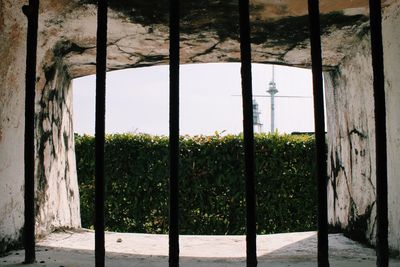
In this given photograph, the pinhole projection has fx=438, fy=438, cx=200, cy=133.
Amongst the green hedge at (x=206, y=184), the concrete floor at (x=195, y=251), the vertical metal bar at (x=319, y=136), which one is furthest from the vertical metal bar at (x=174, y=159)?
the green hedge at (x=206, y=184)

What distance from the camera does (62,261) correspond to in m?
2.06

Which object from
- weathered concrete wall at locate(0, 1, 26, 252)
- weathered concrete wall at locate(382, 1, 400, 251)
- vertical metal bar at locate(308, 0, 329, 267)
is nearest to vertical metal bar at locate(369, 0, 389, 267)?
vertical metal bar at locate(308, 0, 329, 267)

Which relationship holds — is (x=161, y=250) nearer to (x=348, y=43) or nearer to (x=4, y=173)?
(x=4, y=173)

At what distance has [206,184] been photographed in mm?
5867

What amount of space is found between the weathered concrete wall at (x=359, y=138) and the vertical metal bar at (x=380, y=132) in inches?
42.7

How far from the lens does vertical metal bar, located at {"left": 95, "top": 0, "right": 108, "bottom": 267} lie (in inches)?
54.5

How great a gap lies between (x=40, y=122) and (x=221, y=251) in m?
1.50

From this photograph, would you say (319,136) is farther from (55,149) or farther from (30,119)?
(55,149)

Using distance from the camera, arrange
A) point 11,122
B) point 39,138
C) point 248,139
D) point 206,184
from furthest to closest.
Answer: point 206,184 → point 39,138 → point 11,122 → point 248,139

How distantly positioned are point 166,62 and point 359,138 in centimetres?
161

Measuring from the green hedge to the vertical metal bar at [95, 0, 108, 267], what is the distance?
448 cm

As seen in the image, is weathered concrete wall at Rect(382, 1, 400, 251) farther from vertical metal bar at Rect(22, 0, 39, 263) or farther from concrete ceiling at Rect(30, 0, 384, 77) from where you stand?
vertical metal bar at Rect(22, 0, 39, 263)

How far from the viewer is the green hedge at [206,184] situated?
19.2ft

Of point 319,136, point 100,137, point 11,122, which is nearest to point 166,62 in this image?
point 11,122
